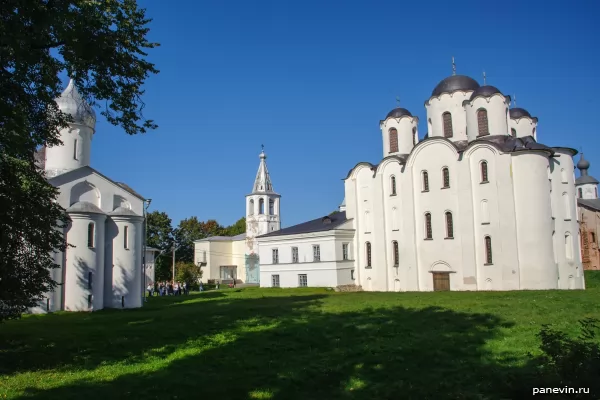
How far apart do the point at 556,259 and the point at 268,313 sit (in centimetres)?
2124

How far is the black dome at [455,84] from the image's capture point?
38.6 metres

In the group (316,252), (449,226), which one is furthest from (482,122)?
(316,252)

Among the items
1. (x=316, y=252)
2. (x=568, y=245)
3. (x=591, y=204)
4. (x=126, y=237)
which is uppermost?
(x=591, y=204)

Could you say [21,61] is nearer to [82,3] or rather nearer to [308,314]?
[82,3]

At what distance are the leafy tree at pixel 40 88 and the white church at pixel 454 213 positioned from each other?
2587 centimetres

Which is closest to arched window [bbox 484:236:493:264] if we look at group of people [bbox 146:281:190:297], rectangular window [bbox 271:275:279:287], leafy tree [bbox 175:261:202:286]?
rectangular window [bbox 271:275:279:287]

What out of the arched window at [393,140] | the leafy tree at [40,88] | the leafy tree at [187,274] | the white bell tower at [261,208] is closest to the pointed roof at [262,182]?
the white bell tower at [261,208]

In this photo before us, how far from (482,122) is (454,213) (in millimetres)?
7204

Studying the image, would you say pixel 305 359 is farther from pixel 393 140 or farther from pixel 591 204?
pixel 591 204

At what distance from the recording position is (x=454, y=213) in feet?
113

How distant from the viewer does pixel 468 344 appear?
12.3 m

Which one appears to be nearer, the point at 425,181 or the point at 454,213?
the point at 454,213

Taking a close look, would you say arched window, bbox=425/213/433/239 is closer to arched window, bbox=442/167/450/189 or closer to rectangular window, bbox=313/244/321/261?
arched window, bbox=442/167/450/189

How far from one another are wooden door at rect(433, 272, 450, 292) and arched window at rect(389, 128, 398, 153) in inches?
456
